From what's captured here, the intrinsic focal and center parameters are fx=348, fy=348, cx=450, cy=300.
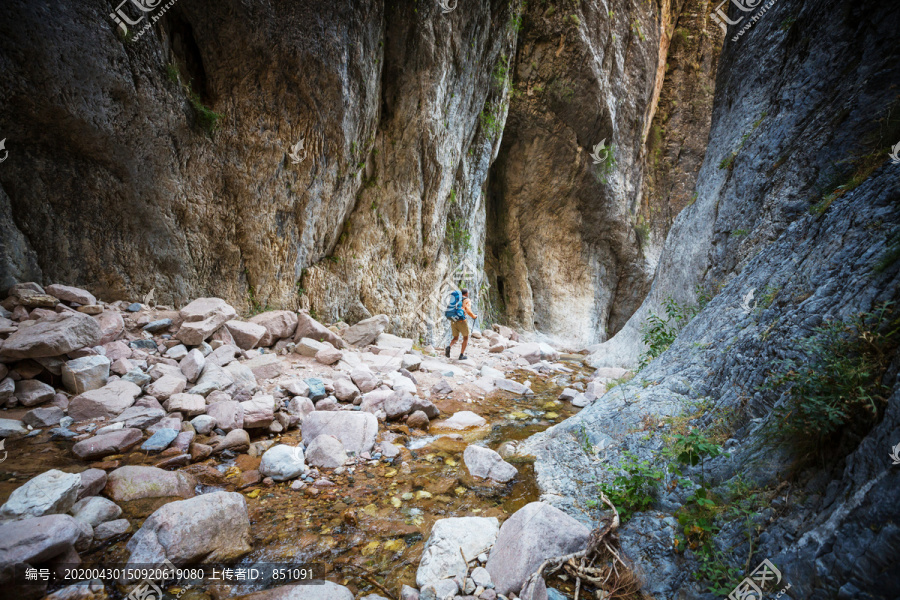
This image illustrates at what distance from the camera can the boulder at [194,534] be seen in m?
2.25

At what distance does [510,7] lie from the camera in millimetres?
11398

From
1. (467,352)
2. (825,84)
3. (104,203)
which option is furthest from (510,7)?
(104,203)

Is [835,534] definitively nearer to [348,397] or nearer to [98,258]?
[348,397]

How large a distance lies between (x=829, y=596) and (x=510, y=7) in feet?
48.2

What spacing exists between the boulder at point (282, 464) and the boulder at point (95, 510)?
3.40 feet

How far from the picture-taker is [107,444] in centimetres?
337

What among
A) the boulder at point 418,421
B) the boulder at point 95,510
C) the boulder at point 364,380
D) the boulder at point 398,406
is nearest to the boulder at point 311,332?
the boulder at point 364,380

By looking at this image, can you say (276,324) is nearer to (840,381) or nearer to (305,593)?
(305,593)
